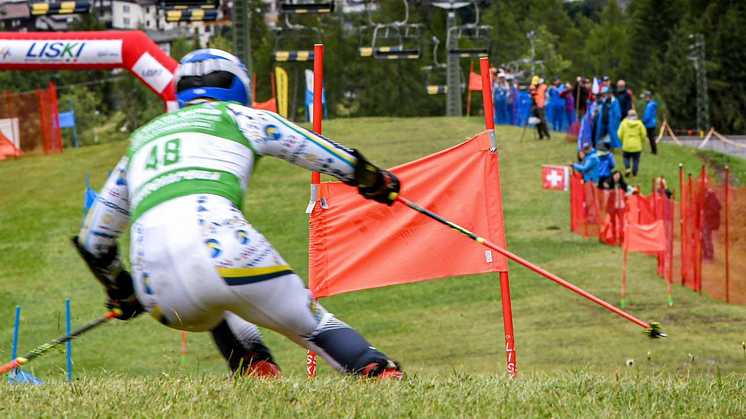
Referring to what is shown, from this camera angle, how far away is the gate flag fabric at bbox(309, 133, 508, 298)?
24.2 feet

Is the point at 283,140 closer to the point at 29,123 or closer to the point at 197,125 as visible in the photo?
A: the point at 197,125

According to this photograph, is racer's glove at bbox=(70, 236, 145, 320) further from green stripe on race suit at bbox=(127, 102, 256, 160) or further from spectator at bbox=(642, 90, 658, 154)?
spectator at bbox=(642, 90, 658, 154)

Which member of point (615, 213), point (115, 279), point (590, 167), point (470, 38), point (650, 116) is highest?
point (470, 38)

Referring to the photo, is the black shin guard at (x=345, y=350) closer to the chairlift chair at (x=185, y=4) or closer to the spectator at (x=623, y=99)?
the spectator at (x=623, y=99)

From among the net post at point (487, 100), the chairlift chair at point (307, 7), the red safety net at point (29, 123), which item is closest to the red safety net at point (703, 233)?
the net post at point (487, 100)

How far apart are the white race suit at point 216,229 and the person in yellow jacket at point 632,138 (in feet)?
73.9

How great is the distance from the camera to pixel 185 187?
15.3 ft

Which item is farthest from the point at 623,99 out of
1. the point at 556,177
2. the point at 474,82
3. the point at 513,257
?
the point at 513,257

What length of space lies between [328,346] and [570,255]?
1739 cm

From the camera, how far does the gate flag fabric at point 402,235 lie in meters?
7.39

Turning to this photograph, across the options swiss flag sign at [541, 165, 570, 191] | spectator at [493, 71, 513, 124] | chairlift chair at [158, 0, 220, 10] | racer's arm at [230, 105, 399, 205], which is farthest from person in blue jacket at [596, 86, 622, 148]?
racer's arm at [230, 105, 399, 205]

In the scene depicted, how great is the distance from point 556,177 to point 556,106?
40.3 feet

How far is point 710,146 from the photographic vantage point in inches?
1614

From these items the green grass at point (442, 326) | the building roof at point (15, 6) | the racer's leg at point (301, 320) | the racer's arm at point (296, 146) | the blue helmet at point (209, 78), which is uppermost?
the building roof at point (15, 6)
